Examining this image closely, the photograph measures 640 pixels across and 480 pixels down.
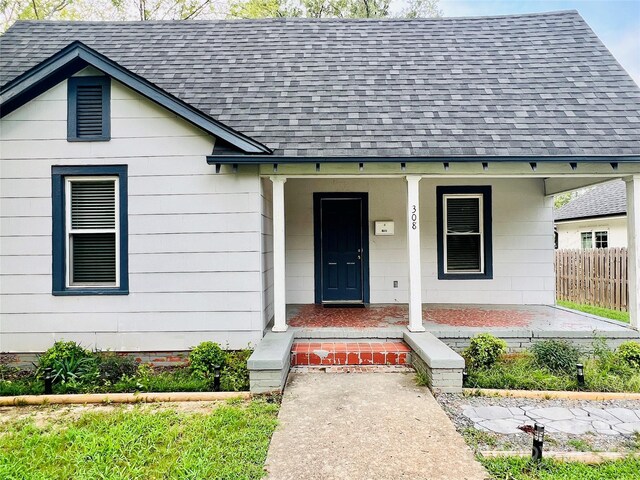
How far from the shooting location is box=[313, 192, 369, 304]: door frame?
7590mm

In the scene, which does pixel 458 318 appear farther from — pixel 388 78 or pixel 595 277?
pixel 595 277

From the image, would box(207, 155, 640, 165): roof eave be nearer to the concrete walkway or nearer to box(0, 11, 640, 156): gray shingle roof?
box(0, 11, 640, 156): gray shingle roof

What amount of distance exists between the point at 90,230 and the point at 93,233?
0.06m

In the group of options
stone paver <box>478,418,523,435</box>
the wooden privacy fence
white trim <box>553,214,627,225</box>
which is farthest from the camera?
white trim <box>553,214,627,225</box>

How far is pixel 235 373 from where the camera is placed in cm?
484

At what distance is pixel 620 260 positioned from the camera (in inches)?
356

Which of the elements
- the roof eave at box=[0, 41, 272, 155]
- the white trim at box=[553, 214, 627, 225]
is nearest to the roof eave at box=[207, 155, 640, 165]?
the roof eave at box=[0, 41, 272, 155]

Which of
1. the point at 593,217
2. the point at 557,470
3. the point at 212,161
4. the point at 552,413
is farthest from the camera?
the point at 593,217

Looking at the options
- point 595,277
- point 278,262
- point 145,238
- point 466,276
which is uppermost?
point 145,238

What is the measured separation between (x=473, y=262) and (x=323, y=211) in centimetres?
328

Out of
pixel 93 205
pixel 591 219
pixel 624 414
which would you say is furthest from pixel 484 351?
pixel 591 219

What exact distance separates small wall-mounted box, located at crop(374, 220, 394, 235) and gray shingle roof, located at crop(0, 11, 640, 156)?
86.4 inches

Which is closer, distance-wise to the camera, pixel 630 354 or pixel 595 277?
pixel 630 354

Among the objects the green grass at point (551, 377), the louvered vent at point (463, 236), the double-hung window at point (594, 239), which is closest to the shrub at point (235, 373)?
the green grass at point (551, 377)
